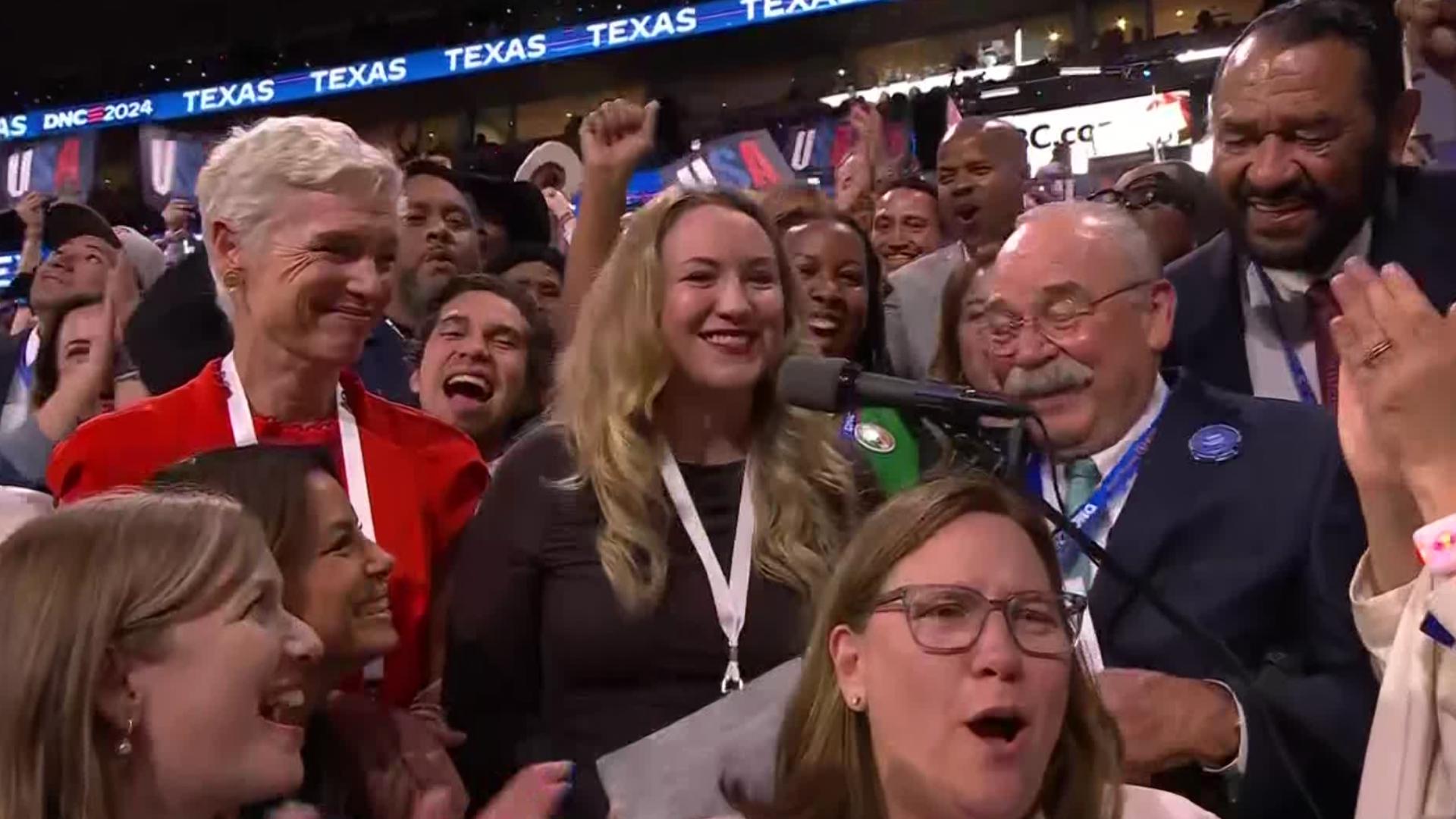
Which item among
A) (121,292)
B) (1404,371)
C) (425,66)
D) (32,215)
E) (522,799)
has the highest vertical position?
(425,66)

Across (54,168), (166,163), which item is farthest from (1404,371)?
(54,168)

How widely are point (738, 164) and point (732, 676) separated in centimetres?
345

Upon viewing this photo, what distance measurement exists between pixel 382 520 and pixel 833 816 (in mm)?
795

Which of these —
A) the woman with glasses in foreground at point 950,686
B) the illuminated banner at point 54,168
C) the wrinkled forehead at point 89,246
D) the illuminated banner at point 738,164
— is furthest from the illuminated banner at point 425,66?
the woman with glasses in foreground at point 950,686

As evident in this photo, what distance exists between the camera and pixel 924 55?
43.4ft

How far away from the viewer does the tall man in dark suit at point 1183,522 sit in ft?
5.90

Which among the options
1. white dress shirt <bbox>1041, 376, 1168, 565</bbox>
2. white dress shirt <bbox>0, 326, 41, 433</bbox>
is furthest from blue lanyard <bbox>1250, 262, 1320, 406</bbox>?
white dress shirt <bbox>0, 326, 41, 433</bbox>

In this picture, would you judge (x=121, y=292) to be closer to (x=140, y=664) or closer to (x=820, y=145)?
(x=140, y=664)

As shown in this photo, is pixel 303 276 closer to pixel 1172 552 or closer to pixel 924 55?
pixel 1172 552

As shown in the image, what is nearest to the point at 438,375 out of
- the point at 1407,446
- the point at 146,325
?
the point at 146,325

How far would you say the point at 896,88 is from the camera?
494 inches

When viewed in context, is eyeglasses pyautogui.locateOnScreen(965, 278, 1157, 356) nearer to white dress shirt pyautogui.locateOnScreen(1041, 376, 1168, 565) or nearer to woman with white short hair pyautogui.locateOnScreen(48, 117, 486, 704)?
white dress shirt pyautogui.locateOnScreen(1041, 376, 1168, 565)

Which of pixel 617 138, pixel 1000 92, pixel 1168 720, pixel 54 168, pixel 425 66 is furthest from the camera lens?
pixel 425 66

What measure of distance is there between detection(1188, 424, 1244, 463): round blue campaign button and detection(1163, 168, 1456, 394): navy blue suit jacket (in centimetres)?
42
